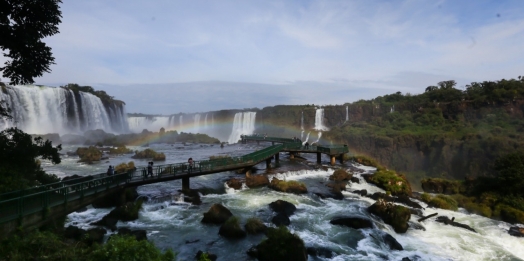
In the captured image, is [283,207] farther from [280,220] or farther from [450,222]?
[450,222]

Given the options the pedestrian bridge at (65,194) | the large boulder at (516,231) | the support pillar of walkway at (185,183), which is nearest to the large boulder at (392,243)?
the large boulder at (516,231)

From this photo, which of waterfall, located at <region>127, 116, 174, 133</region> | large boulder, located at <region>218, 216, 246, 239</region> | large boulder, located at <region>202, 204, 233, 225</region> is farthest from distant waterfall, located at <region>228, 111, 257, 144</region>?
large boulder, located at <region>218, 216, 246, 239</region>

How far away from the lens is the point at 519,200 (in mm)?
Answer: 20938

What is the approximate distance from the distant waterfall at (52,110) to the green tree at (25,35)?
3261cm

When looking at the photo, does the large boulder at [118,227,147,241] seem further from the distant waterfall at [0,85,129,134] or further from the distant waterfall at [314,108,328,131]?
the distant waterfall at [314,108,328,131]

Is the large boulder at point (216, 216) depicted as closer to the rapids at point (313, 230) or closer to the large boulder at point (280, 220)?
the rapids at point (313, 230)

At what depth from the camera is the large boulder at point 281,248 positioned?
1105 centimetres

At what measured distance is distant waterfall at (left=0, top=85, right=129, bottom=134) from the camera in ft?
148

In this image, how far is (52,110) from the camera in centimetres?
5350

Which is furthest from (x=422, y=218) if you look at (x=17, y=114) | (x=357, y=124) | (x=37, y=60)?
(x=17, y=114)

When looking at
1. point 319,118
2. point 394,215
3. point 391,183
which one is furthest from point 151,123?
point 394,215

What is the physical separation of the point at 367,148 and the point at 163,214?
143 ft

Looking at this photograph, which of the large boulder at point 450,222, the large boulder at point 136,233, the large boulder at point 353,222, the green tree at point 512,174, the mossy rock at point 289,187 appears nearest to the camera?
the large boulder at point 136,233

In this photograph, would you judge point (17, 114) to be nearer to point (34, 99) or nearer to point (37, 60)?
point (34, 99)
